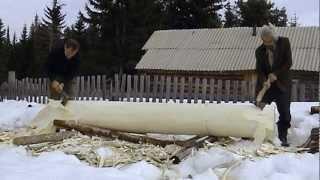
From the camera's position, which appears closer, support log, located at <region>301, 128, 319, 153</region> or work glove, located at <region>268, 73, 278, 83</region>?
support log, located at <region>301, 128, 319, 153</region>

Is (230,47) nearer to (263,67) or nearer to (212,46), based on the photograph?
(212,46)

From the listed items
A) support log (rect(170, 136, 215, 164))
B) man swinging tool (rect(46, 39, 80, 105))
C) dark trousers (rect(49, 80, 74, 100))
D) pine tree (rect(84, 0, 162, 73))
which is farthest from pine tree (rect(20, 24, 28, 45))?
support log (rect(170, 136, 215, 164))

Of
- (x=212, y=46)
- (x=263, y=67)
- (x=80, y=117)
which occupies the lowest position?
(x=80, y=117)

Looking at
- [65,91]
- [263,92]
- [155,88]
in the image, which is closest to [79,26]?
[155,88]

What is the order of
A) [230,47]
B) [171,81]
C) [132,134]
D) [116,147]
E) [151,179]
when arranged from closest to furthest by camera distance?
[151,179] → [116,147] → [132,134] → [171,81] → [230,47]

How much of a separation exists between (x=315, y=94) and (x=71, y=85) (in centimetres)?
857

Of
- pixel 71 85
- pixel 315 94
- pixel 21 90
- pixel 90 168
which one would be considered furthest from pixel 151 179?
pixel 21 90

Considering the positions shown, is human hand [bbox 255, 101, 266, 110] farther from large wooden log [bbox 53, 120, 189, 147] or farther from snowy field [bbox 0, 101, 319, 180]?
large wooden log [bbox 53, 120, 189, 147]

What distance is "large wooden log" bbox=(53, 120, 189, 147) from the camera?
6.32 metres

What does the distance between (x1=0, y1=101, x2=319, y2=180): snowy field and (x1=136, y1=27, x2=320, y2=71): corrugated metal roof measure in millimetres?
21178

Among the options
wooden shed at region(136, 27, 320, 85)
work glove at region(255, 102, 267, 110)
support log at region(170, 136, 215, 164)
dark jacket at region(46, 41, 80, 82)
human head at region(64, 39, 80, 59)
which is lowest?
support log at region(170, 136, 215, 164)

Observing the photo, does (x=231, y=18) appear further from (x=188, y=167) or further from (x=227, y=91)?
(x=188, y=167)

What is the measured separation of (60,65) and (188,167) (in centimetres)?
287

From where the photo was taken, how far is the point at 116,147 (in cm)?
610
